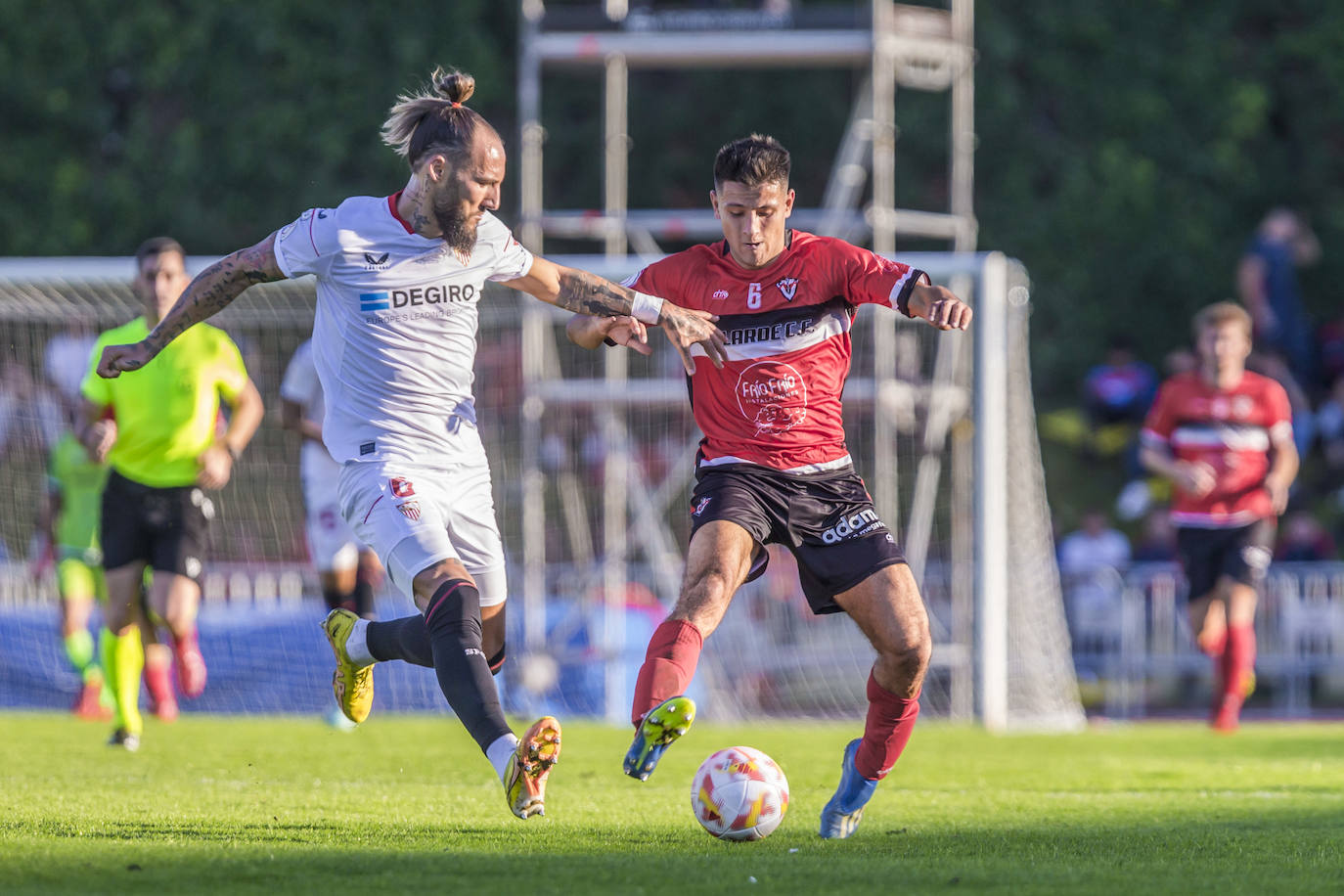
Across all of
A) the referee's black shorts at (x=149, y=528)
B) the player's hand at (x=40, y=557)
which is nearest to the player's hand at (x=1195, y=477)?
the referee's black shorts at (x=149, y=528)

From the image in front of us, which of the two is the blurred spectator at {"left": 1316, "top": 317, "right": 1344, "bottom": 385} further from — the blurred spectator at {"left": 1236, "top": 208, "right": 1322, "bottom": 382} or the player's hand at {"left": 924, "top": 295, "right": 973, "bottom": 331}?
the player's hand at {"left": 924, "top": 295, "right": 973, "bottom": 331}

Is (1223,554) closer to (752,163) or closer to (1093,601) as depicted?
(1093,601)

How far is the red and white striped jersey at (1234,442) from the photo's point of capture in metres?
11.7

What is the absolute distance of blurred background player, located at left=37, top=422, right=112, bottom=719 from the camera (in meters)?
12.1

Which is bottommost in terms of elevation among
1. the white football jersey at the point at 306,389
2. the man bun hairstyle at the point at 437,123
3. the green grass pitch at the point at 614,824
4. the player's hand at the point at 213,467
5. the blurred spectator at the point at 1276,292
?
the green grass pitch at the point at 614,824

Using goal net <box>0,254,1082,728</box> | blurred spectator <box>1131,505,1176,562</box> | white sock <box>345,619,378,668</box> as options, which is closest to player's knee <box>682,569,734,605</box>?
white sock <box>345,619,378,668</box>

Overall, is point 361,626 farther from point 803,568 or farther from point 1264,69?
point 1264,69

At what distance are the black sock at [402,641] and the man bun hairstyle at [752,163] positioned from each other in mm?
1826

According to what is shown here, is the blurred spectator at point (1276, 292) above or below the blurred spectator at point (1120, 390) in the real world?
above

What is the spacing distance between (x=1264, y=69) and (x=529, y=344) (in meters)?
12.0

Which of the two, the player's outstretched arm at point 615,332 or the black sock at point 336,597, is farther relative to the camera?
the black sock at point 336,597

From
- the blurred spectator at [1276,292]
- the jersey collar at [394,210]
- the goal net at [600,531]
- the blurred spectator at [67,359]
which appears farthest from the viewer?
the blurred spectator at [1276,292]

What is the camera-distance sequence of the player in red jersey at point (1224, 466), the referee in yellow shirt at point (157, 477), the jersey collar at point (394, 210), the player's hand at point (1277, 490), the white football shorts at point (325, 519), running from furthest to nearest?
the player in red jersey at point (1224, 466) < the player's hand at point (1277, 490) < the white football shorts at point (325, 519) < the referee in yellow shirt at point (157, 477) < the jersey collar at point (394, 210)

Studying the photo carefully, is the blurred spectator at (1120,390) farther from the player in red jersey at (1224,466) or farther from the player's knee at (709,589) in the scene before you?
the player's knee at (709,589)
